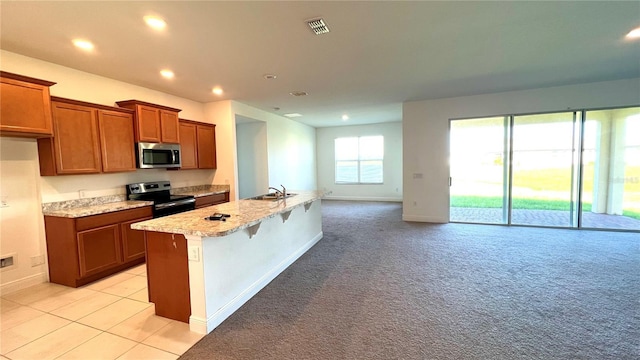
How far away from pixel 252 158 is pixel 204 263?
497cm

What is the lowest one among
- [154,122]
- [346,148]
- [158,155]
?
[158,155]

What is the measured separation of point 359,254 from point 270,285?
1505 millimetres

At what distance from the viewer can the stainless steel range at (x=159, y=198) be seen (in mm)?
3924

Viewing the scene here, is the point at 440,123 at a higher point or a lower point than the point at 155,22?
lower

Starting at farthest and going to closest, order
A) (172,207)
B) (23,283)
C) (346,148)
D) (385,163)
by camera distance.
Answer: (346,148), (385,163), (172,207), (23,283)

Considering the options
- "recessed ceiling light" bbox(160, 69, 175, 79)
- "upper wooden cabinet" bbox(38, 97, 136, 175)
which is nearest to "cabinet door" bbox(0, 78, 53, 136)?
"upper wooden cabinet" bbox(38, 97, 136, 175)

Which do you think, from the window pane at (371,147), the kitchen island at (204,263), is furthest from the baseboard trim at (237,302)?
the window pane at (371,147)

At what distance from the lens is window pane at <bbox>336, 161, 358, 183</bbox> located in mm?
9544

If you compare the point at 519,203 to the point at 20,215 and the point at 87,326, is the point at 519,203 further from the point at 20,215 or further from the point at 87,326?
the point at 20,215

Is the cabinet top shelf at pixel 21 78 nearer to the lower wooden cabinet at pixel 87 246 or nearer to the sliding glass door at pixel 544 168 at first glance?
the lower wooden cabinet at pixel 87 246

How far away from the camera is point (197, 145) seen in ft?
16.9

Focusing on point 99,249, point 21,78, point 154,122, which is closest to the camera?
point 21,78

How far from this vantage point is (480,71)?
13.1 ft

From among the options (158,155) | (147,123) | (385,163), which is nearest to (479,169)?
(385,163)
